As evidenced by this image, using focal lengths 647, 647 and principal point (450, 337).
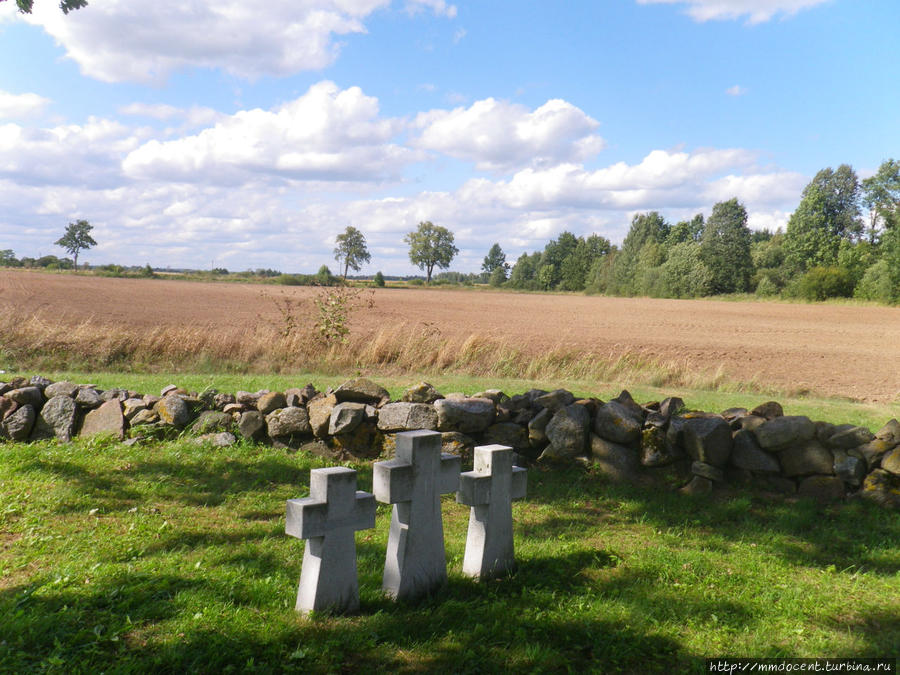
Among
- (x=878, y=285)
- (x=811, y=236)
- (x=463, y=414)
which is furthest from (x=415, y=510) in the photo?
(x=811, y=236)

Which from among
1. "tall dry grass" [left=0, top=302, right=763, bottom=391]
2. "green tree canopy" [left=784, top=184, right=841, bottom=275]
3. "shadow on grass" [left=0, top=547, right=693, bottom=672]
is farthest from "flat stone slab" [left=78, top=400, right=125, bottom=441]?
"green tree canopy" [left=784, top=184, right=841, bottom=275]

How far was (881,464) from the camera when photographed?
19.1 feet

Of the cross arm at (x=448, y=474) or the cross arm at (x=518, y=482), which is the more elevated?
the cross arm at (x=448, y=474)

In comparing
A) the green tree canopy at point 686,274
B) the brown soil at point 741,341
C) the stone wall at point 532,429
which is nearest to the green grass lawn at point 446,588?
the stone wall at point 532,429

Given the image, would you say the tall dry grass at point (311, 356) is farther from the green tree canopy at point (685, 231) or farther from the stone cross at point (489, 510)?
the green tree canopy at point (685, 231)

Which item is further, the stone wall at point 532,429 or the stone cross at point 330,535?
the stone wall at point 532,429

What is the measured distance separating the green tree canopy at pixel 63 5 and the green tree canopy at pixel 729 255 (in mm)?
68192

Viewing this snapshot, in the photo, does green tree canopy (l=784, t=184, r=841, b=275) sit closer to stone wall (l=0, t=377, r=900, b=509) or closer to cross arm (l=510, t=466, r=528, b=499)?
stone wall (l=0, t=377, r=900, b=509)

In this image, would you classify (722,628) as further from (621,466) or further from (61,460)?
(61,460)

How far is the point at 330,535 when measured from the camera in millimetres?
3453

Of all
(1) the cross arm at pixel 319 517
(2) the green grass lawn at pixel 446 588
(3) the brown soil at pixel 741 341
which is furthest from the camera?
(3) the brown soil at pixel 741 341

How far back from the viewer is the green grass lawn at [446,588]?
126 inches

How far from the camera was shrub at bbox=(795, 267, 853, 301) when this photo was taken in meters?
55.8

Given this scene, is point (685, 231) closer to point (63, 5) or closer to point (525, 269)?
point (525, 269)
